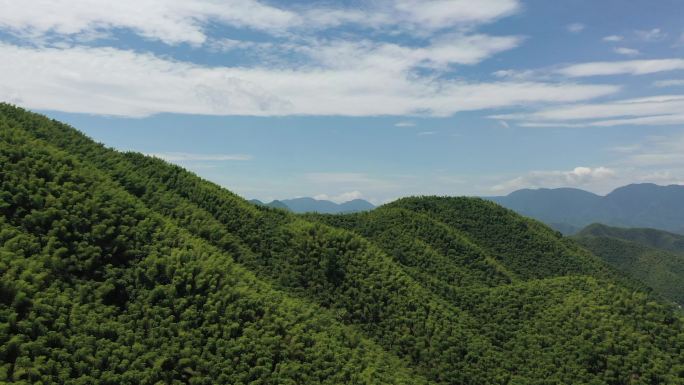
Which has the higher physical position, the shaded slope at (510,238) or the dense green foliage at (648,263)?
the shaded slope at (510,238)

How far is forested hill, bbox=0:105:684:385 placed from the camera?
19.6 m

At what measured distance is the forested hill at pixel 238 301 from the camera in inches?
771

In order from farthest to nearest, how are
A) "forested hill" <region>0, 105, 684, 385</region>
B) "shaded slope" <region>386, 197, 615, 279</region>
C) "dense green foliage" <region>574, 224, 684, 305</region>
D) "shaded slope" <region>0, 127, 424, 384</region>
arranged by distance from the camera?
"dense green foliage" <region>574, 224, 684, 305</region>, "shaded slope" <region>386, 197, 615, 279</region>, "forested hill" <region>0, 105, 684, 385</region>, "shaded slope" <region>0, 127, 424, 384</region>

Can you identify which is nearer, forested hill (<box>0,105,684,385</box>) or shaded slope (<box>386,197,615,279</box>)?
forested hill (<box>0,105,684,385</box>)

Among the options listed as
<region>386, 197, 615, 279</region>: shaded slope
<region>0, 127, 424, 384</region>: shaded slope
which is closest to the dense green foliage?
<region>386, 197, 615, 279</region>: shaded slope

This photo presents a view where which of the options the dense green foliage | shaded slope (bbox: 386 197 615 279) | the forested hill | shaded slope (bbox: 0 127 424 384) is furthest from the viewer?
the dense green foliage

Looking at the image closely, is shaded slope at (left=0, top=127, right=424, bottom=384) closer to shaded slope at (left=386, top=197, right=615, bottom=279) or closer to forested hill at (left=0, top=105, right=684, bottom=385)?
forested hill at (left=0, top=105, right=684, bottom=385)

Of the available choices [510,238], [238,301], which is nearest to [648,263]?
[510,238]

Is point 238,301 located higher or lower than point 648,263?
higher

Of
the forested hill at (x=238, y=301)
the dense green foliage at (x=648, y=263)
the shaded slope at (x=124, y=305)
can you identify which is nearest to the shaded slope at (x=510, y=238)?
the forested hill at (x=238, y=301)

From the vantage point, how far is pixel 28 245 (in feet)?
70.7

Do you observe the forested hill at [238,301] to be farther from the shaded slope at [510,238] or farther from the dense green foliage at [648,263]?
the dense green foliage at [648,263]

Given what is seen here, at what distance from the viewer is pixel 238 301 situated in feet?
82.3

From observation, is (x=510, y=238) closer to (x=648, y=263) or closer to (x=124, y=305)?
(x=124, y=305)
